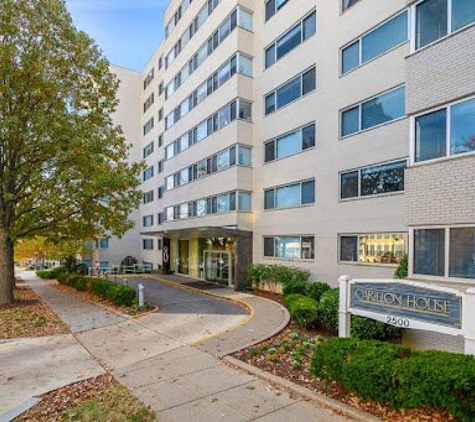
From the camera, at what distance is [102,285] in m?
17.0

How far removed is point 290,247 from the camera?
18.3m

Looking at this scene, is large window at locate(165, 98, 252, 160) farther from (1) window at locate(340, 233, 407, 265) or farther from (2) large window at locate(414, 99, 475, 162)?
(2) large window at locate(414, 99, 475, 162)

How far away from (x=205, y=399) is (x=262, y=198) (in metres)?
15.0

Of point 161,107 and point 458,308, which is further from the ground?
point 161,107

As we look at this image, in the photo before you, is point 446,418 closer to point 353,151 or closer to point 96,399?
point 96,399

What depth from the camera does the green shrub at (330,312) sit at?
10.6 m

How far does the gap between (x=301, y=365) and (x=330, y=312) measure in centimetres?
344

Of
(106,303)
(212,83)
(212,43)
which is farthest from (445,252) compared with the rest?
(212,43)

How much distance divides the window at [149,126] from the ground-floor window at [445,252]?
35.3 m

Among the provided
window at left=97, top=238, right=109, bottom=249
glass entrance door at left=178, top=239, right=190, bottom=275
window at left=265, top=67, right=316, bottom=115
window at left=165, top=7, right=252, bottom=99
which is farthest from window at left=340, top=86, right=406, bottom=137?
window at left=97, top=238, right=109, bottom=249

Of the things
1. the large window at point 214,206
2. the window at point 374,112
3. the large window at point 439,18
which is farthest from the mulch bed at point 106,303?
the large window at point 439,18

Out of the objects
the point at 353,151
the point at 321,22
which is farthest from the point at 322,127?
the point at 321,22

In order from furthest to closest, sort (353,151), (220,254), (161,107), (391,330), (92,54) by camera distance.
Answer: (161,107)
(220,254)
(92,54)
(353,151)
(391,330)

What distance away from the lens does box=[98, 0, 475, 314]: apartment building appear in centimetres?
848
